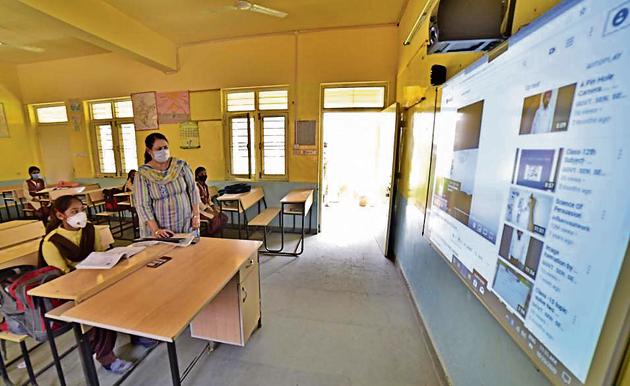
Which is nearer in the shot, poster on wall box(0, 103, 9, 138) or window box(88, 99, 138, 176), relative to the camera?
window box(88, 99, 138, 176)

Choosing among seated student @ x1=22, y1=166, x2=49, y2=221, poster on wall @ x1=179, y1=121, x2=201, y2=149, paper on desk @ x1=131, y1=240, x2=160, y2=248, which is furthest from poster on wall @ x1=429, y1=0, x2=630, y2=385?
seated student @ x1=22, y1=166, x2=49, y2=221

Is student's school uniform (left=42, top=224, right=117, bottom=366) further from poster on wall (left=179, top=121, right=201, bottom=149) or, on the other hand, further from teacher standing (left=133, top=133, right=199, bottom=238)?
poster on wall (left=179, top=121, right=201, bottom=149)

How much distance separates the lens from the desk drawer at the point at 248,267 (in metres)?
1.71

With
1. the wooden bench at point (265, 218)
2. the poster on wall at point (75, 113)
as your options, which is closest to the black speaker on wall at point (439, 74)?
the wooden bench at point (265, 218)

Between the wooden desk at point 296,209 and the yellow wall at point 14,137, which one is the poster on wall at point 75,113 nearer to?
the yellow wall at point 14,137

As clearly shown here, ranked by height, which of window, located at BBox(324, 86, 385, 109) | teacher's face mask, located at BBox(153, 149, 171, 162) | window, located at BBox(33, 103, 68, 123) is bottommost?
teacher's face mask, located at BBox(153, 149, 171, 162)

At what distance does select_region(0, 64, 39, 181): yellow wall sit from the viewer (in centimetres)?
504

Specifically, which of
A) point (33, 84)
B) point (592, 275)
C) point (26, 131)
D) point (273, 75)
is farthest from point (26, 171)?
point (592, 275)

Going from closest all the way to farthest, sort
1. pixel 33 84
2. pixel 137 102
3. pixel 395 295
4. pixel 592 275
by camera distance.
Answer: pixel 592 275, pixel 395 295, pixel 137 102, pixel 33 84

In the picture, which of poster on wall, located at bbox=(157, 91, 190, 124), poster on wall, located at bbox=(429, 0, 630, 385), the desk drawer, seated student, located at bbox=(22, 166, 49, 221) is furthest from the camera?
poster on wall, located at bbox=(157, 91, 190, 124)

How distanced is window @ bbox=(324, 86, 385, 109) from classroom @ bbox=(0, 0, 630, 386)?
4 cm

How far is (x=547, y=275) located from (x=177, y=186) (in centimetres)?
236

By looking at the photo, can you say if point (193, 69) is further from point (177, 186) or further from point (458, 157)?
point (458, 157)

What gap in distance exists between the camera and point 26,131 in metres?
5.35
